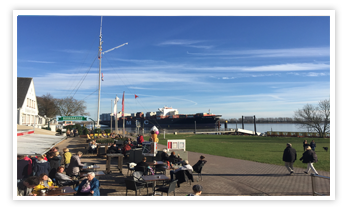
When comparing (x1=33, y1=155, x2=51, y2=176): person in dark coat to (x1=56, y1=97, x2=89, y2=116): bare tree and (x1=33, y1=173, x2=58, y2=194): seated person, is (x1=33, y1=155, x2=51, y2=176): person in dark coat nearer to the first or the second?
(x1=33, y1=173, x2=58, y2=194): seated person

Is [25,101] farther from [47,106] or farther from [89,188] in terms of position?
[47,106]

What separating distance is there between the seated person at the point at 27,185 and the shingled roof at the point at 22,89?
22.9m

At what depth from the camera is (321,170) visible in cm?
957

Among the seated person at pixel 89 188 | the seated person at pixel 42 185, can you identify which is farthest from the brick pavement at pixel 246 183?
the seated person at pixel 42 185

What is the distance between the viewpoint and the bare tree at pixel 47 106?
53688 millimetres

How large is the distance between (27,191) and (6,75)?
2637mm

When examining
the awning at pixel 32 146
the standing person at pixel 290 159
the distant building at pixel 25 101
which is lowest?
the standing person at pixel 290 159

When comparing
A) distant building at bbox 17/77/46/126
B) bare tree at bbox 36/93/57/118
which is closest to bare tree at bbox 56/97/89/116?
bare tree at bbox 36/93/57/118

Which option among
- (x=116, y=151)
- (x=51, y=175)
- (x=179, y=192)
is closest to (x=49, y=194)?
(x=51, y=175)

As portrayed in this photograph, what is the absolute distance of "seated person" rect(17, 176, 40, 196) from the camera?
494 centimetres

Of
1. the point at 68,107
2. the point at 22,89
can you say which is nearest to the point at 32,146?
the point at 22,89

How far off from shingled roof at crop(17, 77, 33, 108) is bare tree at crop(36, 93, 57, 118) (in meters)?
24.8

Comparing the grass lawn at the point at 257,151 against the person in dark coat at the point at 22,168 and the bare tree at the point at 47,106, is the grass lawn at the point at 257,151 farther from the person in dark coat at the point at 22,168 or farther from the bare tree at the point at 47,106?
the bare tree at the point at 47,106
